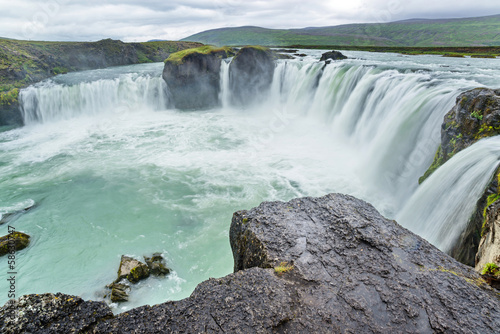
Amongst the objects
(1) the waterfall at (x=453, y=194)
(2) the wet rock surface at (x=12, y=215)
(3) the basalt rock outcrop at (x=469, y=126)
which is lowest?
(2) the wet rock surface at (x=12, y=215)

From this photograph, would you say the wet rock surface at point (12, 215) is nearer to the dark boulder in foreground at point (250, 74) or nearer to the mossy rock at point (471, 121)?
the mossy rock at point (471, 121)

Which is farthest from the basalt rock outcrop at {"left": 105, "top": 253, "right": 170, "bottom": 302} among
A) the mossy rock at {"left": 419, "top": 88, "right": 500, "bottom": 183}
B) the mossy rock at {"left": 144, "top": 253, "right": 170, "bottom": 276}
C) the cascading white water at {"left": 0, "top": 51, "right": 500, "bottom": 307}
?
the mossy rock at {"left": 419, "top": 88, "right": 500, "bottom": 183}

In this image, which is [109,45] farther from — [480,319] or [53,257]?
[480,319]

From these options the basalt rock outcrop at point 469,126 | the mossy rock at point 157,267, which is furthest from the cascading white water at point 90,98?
the basalt rock outcrop at point 469,126

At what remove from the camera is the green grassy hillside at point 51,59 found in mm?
27714

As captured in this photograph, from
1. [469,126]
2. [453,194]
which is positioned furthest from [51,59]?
[453,194]

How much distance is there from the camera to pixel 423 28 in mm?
156875

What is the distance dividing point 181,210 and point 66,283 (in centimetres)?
481

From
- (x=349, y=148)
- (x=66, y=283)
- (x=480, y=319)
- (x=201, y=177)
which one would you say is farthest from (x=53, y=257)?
(x=349, y=148)

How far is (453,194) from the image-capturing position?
708cm

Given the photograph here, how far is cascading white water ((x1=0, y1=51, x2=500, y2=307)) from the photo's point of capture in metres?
8.43

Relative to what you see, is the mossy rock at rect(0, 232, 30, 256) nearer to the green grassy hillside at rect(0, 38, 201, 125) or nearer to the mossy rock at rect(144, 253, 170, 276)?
the mossy rock at rect(144, 253, 170, 276)

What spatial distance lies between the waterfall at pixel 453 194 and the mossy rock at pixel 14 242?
13.6m

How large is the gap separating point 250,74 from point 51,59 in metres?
34.1
